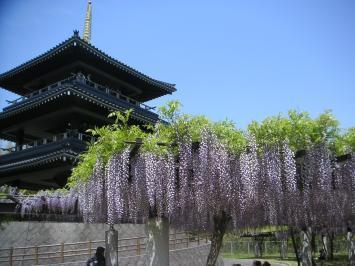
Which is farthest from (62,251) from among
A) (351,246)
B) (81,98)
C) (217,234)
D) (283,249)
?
(283,249)

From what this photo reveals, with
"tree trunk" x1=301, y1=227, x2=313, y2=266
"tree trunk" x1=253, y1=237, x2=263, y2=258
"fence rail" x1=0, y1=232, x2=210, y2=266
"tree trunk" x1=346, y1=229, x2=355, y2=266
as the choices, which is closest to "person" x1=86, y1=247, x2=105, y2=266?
"tree trunk" x1=301, y1=227, x2=313, y2=266

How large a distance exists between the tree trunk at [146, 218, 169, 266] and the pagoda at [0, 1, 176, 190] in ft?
33.8

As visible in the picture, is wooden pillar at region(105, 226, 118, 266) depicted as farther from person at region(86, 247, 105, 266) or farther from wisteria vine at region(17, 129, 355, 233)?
wisteria vine at region(17, 129, 355, 233)

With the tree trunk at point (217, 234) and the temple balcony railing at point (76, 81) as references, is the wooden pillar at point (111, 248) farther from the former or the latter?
the temple balcony railing at point (76, 81)

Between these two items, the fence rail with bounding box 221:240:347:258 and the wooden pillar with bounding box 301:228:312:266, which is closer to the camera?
the wooden pillar with bounding box 301:228:312:266

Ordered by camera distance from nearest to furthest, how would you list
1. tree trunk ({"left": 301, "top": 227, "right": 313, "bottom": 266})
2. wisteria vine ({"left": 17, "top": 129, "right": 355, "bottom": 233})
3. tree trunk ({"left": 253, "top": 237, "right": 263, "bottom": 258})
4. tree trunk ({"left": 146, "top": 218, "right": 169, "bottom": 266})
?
wisteria vine ({"left": 17, "top": 129, "right": 355, "bottom": 233}) → tree trunk ({"left": 146, "top": 218, "right": 169, "bottom": 266}) → tree trunk ({"left": 301, "top": 227, "right": 313, "bottom": 266}) → tree trunk ({"left": 253, "top": 237, "right": 263, "bottom": 258})

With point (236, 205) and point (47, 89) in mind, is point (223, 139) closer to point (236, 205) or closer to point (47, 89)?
point (236, 205)

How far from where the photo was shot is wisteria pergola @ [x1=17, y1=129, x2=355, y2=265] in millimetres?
8781

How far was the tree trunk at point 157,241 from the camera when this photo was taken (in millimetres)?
9531

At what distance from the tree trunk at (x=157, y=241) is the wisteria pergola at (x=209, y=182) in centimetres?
2

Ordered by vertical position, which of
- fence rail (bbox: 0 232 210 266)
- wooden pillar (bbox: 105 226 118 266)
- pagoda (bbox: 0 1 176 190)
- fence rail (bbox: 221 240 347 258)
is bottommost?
fence rail (bbox: 221 240 347 258)

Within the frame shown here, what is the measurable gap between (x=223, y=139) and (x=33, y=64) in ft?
56.1

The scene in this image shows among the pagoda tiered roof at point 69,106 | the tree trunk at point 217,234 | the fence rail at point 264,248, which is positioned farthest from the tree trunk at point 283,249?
the tree trunk at point 217,234

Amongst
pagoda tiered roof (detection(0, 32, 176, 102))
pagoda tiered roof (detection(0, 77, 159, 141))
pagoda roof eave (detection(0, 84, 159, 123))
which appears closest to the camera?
pagoda roof eave (detection(0, 84, 159, 123))
